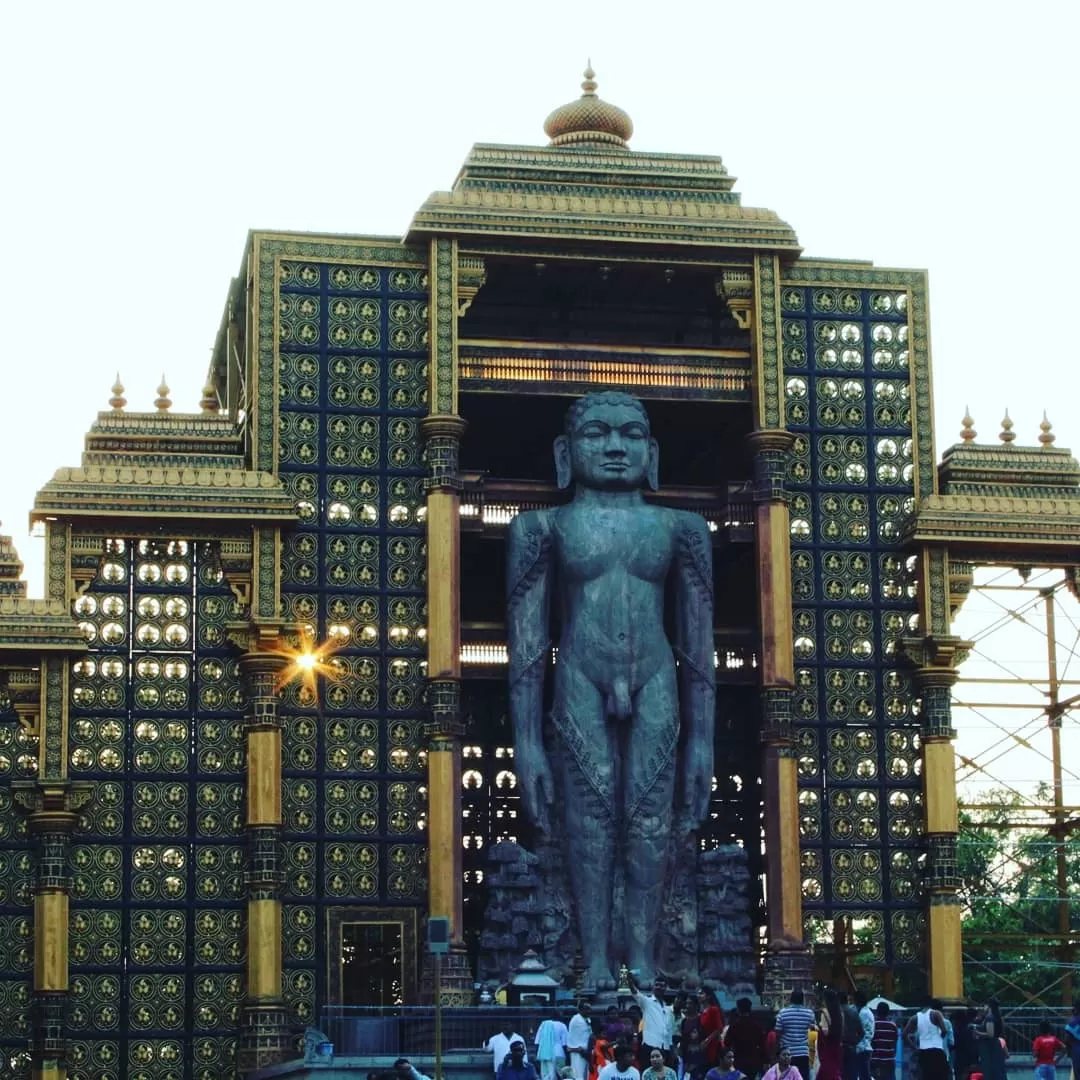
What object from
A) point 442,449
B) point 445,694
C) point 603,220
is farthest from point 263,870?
point 603,220

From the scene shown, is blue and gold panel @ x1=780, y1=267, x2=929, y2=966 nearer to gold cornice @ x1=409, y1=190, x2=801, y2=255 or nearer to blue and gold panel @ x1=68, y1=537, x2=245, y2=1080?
gold cornice @ x1=409, y1=190, x2=801, y2=255

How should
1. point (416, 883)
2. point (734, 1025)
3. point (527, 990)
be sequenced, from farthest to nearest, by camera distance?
point (416, 883) → point (527, 990) → point (734, 1025)

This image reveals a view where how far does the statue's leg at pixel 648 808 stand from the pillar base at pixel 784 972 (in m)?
1.56

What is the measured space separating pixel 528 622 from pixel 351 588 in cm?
245

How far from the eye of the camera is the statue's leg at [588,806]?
38.8 meters

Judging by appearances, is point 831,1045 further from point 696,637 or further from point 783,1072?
point 696,637

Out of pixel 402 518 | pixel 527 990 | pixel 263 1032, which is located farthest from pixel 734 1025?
pixel 402 518

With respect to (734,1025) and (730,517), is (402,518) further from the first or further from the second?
(734,1025)

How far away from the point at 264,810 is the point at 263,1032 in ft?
9.43

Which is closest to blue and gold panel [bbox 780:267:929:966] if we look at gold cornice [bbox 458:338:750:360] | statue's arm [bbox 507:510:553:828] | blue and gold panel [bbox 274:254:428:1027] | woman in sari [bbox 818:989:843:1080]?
gold cornice [bbox 458:338:750:360]

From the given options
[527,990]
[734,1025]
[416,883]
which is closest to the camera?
[734,1025]

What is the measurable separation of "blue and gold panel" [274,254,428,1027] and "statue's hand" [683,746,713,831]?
11.7 ft

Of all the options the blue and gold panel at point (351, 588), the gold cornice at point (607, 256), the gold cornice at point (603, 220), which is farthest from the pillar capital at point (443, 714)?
the gold cornice at point (603, 220)

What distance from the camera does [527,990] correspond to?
3653 centimetres
